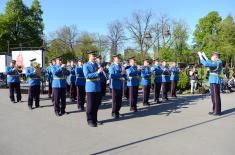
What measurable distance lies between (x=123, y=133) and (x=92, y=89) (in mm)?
1595

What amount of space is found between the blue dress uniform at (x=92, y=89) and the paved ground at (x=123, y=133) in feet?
1.05

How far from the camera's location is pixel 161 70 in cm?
1395

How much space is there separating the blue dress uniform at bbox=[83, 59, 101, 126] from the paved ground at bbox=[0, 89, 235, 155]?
321 millimetres

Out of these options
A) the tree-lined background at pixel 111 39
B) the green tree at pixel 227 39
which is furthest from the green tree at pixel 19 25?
the green tree at pixel 227 39

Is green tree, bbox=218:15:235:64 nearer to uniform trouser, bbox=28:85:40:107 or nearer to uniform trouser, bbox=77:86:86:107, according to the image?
uniform trouser, bbox=77:86:86:107

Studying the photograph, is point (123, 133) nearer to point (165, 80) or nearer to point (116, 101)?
point (116, 101)

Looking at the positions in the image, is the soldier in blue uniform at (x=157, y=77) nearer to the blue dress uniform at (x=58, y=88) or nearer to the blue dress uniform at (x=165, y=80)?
the blue dress uniform at (x=165, y=80)

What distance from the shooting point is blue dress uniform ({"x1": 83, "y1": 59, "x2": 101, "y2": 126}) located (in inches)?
337

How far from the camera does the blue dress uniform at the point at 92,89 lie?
28.1 ft

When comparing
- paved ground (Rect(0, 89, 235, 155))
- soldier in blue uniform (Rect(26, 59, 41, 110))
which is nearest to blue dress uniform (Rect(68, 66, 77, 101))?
soldier in blue uniform (Rect(26, 59, 41, 110))

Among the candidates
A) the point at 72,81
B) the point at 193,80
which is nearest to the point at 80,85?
the point at 72,81

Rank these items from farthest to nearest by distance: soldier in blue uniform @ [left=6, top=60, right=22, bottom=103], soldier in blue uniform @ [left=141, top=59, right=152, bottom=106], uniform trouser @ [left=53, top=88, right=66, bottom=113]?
soldier in blue uniform @ [left=6, top=60, right=22, bottom=103]
soldier in blue uniform @ [left=141, top=59, right=152, bottom=106]
uniform trouser @ [left=53, top=88, right=66, bottom=113]

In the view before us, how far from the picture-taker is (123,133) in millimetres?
7672

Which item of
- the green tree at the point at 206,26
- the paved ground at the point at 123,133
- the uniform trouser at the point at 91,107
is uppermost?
the green tree at the point at 206,26
